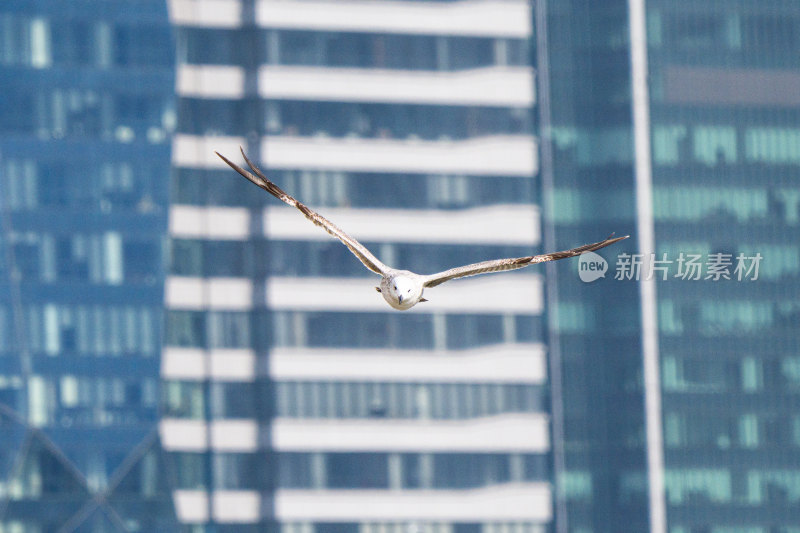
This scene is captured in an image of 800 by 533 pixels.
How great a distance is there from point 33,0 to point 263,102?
18.7 meters

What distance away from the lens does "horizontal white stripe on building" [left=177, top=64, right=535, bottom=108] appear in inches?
5064

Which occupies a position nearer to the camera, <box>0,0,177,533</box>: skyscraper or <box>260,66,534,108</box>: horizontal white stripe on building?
<box>0,0,177,533</box>: skyscraper

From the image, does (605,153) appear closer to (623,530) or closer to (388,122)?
(388,122)

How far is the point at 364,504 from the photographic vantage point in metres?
127

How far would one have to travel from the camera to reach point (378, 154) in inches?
5084

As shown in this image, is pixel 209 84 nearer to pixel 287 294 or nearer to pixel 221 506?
pixel 287 294

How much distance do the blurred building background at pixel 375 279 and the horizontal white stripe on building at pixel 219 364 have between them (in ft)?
0.82

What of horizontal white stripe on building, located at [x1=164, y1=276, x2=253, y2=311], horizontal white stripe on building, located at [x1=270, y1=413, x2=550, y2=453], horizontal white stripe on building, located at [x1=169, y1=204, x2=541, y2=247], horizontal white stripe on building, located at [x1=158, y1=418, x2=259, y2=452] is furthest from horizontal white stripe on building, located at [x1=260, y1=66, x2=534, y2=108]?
horizontal white stripe on building, located at [x1=158, y1=418, x2=259, y2=452]

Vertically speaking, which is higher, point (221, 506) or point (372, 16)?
point (372, 16)

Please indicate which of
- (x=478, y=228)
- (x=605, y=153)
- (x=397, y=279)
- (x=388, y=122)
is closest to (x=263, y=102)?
(x=388, y=122)

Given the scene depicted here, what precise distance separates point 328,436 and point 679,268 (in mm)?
29651

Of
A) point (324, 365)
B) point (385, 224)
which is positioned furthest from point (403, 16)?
point (324, 365)

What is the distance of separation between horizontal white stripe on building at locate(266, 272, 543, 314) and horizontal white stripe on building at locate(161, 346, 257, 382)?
181 inches

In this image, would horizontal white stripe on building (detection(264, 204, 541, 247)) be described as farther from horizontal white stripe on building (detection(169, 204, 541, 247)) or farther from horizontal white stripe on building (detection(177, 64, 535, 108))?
horizontal white stripe on building (detection(177, 64, 535, 108))
